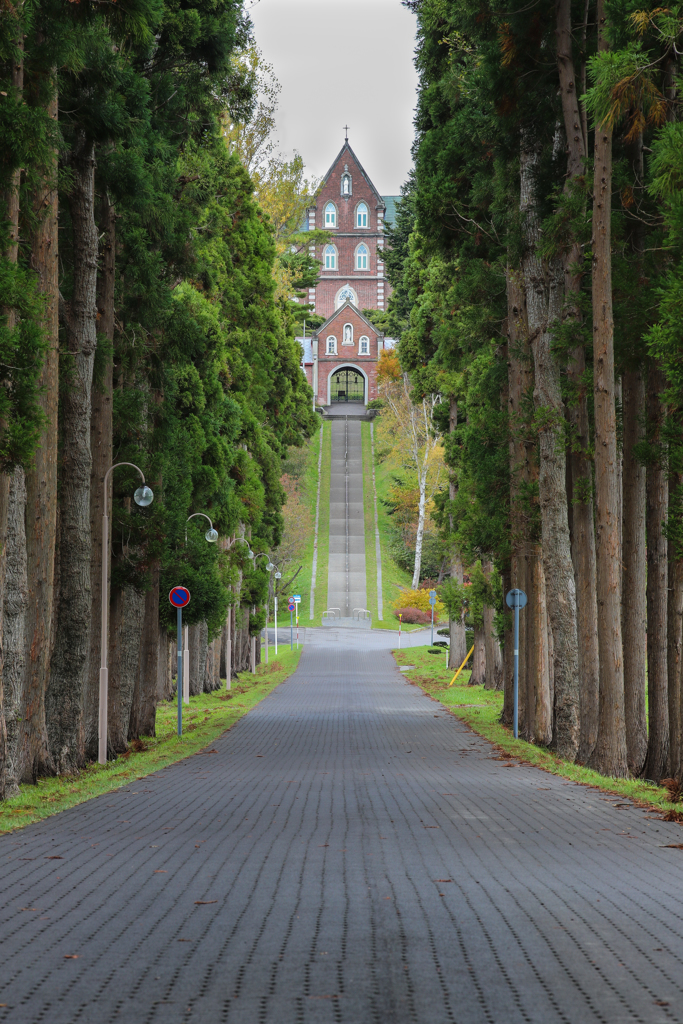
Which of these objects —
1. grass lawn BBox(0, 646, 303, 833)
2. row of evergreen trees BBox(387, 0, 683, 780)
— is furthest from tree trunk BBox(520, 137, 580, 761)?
grass lawn BBox(0, 646, 303, 833)

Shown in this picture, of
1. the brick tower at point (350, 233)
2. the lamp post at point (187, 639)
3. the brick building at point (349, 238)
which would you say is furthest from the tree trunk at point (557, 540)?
the brick tower at point (350, 233)

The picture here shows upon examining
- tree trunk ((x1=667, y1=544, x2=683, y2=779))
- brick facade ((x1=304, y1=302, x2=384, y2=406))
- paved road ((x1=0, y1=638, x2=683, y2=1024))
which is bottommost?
paved road ((x1=0, y1=638, x2=683, y2=1024))

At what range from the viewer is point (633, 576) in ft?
58.0

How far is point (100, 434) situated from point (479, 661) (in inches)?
788

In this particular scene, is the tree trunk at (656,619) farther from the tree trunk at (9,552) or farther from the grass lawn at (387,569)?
the grass lawn at (387,569)

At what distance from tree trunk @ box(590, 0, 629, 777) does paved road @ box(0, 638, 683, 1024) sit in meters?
2.43

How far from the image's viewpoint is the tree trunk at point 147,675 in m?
23.5

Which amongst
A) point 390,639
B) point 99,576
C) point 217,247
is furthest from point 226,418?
point 390,639

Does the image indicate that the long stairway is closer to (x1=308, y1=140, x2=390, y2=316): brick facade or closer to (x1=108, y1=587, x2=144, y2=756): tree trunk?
(x1=308, y1=140, x2=390, y2=316): brick facade

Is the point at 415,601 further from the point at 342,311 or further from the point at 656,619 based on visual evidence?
the point at 656,619

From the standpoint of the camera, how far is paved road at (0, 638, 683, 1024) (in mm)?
5402

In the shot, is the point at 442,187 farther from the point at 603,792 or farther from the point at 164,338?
the point at 603,792

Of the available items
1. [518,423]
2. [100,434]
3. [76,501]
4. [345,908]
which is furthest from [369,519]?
[345,908]

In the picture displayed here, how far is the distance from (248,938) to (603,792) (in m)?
8.40
